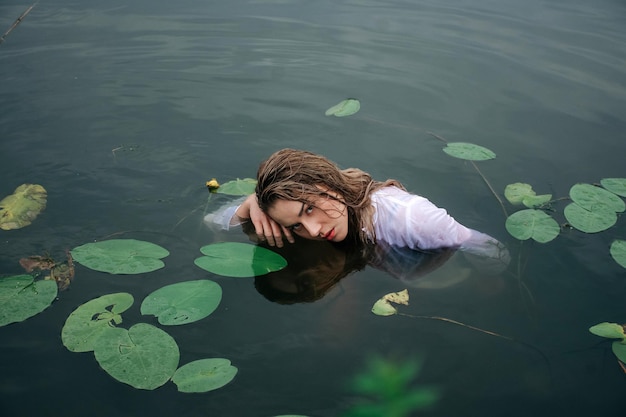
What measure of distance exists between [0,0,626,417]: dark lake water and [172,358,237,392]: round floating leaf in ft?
0.25

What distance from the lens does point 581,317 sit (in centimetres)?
285

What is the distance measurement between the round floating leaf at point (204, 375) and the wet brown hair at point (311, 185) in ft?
2.90

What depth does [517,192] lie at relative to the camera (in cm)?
367

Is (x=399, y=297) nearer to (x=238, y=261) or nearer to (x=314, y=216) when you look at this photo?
(x=314, y=216)

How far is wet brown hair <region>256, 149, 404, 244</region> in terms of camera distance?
293cm

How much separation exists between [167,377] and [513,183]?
8.53 feet

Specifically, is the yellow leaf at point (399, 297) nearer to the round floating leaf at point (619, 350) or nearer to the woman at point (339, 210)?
the woman at point (339, 210)

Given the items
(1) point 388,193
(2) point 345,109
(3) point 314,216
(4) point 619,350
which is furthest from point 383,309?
(2) point 345,109

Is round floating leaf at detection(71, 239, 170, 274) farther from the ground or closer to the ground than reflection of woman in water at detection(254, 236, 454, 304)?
farther from the ground

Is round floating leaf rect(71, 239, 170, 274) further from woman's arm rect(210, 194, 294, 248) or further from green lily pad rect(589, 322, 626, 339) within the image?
green lily pad rect(589, 322, 626, 339)

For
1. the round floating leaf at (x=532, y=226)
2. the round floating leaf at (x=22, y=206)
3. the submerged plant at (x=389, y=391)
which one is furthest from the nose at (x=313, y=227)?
the round floating leaf at (x=22, y=206)

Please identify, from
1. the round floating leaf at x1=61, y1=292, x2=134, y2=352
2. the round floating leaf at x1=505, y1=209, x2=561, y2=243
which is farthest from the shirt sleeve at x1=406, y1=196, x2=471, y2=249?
the round floating leaf at x1=61, y1=292, x2=134, y2=352

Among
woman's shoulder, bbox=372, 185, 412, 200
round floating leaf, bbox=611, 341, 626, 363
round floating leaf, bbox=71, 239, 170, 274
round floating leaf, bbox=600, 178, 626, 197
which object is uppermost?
woman's shoulder, bbox=372, 185, 412, 200

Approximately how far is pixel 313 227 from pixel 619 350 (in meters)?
1.50
